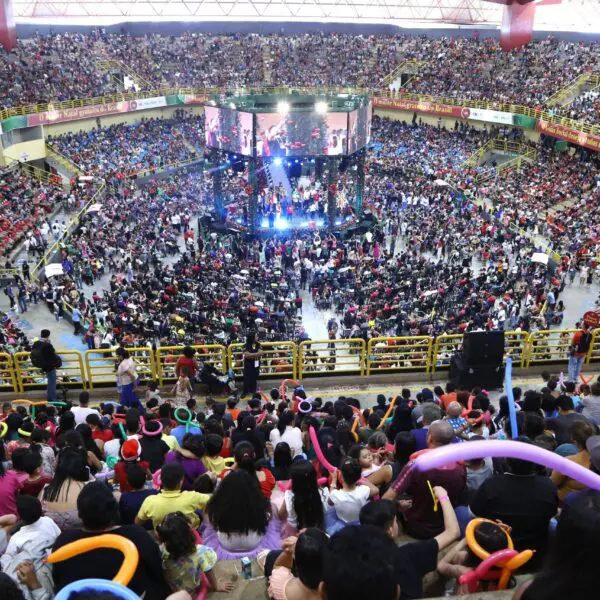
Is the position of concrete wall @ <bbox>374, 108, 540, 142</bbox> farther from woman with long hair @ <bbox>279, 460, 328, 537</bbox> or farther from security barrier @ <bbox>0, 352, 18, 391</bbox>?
woman with long hair @ <bbox>279, 460, 328, 537</bbox>

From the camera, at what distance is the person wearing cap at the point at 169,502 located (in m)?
4.79

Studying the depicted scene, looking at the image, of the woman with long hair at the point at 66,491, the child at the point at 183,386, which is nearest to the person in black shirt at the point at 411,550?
the woman with long hair at the point at 66,491

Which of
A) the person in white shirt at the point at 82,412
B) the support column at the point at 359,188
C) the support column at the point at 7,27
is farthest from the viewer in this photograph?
the support column at the point at 7,27

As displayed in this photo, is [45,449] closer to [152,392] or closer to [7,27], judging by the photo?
[152,392]

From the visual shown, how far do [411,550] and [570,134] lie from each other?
3422cm

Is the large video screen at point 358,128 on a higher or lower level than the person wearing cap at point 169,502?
higher

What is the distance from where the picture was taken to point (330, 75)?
50.0 meters

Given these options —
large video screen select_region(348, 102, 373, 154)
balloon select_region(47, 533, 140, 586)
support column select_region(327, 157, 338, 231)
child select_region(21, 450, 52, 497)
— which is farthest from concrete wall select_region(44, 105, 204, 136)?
balloon select_region(47, 533, 140, 586)

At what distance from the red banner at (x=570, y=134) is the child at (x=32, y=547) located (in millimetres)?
32985

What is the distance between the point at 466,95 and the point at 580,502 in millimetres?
43870

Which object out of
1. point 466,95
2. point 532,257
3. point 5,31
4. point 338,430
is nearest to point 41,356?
point 338,430

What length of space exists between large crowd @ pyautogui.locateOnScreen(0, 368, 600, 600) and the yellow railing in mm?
31263

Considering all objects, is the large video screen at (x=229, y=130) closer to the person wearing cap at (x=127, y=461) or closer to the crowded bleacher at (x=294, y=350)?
the crowded bleacher at (x=294, y=350)

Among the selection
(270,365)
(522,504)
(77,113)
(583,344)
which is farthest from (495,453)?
(77,113)
